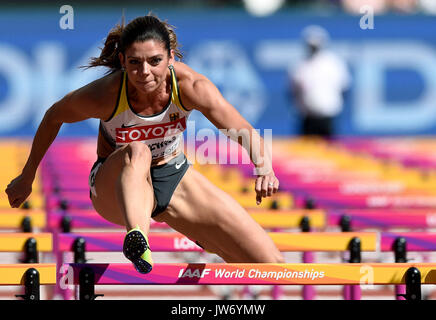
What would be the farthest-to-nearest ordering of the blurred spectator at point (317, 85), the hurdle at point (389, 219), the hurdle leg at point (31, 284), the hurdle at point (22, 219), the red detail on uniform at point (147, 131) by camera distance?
the blurred spectator at point (317, 85), the hurdle at point (389, 219), the hurdle at point (22, 219), the red detail on uniform at point (147, 131), the hurdle leg at point (31, 284)

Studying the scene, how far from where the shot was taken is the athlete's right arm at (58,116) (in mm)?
5855

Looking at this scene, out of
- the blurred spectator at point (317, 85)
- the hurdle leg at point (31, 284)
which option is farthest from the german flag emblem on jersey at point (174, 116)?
the blurred spectator at point (317, 85)

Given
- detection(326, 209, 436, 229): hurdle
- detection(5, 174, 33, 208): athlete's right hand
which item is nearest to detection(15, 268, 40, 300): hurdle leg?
detection(5, 174, 33, 208): athlete's right hand

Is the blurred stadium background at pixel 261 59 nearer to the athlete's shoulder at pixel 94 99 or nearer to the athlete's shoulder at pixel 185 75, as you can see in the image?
the athlete's shoulder at pixel 185 75

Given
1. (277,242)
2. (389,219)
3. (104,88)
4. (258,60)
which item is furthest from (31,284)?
(258,60)

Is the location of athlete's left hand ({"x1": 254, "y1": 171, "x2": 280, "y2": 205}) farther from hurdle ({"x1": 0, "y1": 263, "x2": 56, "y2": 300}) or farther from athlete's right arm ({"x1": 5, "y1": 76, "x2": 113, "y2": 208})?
hurdle ({"x1": 0, "y1": 263, "x2": 56, "y2": 300})

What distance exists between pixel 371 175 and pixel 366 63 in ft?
25.9

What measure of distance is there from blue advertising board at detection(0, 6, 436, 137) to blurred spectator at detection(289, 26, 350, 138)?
2.51 ft

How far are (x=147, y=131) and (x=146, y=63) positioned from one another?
56 centimetres

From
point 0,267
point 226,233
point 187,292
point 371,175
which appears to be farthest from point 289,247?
point 371,175

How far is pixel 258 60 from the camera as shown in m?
18.0

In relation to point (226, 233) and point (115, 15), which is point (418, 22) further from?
point (226, 233)

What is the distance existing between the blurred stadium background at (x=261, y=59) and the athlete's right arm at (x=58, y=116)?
11531 millimetres

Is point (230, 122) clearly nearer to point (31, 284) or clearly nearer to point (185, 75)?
point (185, 75)
